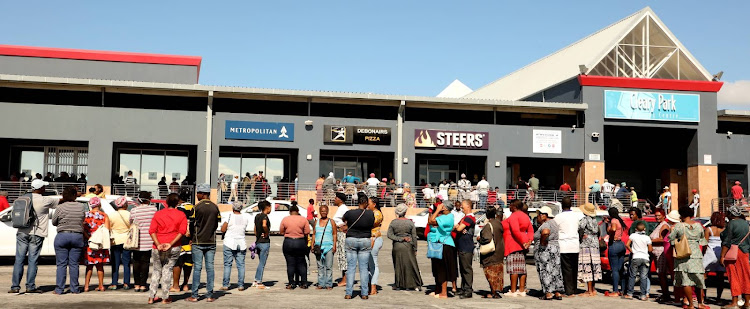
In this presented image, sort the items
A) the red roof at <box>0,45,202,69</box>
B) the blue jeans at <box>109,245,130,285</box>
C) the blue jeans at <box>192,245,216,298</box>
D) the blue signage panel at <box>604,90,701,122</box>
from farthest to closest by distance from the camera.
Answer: the blue signage panel at <box>604,90,701,122</box>, the red roof at <box>0,45,202,69</box>, the blue jeans at <box>109,245,130,285</box>, the blue jeans at <box>192,245,216,298</box>

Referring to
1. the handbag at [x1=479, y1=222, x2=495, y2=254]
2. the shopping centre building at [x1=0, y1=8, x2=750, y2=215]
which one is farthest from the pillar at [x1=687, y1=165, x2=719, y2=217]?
the handbag at [x1=479, y1=222, x2=495, y2=254]

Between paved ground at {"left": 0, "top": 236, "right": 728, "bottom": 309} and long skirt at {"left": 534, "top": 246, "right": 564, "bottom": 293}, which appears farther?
long skirt at {"left": 534, "top": 246, "right": 564, "bottom": 293}

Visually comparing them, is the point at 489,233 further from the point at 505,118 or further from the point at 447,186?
the point at 505,118

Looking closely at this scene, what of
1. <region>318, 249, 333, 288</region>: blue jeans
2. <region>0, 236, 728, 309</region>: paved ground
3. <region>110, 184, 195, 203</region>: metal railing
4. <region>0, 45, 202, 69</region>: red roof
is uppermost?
<region>0, 45, 202, 69</region>: red roof

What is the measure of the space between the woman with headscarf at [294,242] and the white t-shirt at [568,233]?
434 cm

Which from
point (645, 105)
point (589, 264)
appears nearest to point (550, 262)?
point (589, 264)

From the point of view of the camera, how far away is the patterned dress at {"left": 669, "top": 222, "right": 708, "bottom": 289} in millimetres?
11461

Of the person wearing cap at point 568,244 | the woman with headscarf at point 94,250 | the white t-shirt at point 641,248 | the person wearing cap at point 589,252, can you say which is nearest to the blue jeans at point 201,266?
the woman with headscarf at point 94,250

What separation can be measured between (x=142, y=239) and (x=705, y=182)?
31.3 m

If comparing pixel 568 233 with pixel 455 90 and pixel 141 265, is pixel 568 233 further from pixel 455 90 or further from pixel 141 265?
pixel 455 90

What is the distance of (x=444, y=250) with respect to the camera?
12.6 meters

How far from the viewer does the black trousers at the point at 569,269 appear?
41.6 ft

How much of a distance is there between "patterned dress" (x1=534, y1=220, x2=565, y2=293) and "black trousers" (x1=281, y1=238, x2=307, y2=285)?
160 inches

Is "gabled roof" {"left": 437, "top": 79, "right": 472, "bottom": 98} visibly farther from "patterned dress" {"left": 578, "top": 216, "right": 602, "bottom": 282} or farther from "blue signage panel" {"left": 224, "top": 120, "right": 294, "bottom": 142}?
"patterned dress" {"left": 578, "top": 216, "right": 602, "bottom": 282}
